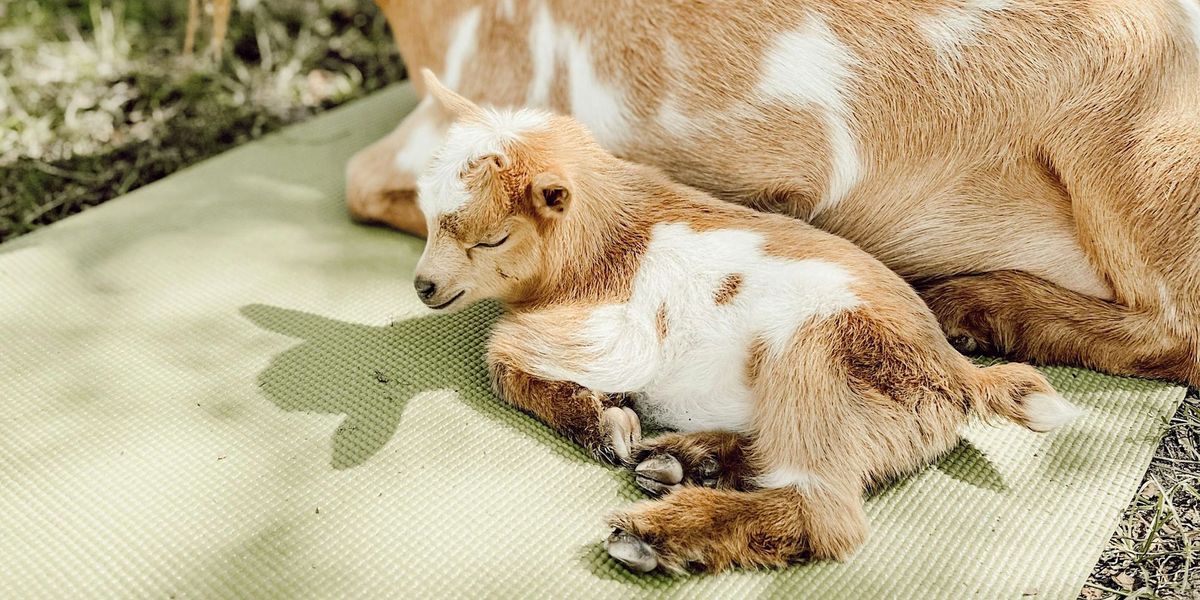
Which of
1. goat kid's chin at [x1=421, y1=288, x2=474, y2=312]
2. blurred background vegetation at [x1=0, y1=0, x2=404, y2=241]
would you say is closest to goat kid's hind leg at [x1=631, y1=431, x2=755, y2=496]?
goat kid's chin at [x1=421, y1=288, x2=474, y2=312]

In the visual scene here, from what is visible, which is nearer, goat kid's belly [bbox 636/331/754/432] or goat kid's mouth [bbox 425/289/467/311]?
goat kid's belly [bbox 636/331/754/432]

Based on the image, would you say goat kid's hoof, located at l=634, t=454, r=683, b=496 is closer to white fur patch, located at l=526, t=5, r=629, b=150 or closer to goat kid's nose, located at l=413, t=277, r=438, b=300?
goat kid's nose, located at l=413, t=277, r=438, b=300

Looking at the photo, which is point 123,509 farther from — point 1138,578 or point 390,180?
point 1138,578

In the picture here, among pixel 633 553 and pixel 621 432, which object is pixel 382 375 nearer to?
pixel 621 432

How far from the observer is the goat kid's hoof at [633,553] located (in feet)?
5.71

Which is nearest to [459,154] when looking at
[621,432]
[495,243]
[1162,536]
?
[495,243]

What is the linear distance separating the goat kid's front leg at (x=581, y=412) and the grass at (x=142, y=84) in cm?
216

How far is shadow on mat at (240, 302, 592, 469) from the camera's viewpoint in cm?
209

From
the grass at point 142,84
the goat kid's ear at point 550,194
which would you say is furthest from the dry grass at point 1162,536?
the grass at point 142,84

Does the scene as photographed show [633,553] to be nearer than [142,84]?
Yes

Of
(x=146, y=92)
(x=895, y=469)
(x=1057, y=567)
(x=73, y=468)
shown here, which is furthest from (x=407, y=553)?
(x=146, y=92)

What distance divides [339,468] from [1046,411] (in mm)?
1431

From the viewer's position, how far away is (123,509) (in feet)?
6.16

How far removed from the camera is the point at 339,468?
78.1 inches
